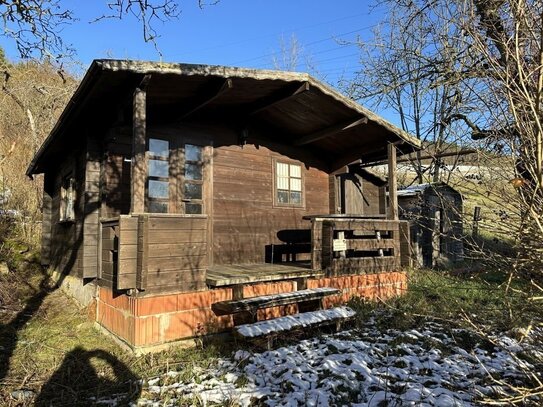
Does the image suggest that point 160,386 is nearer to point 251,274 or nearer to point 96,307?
point 251,274

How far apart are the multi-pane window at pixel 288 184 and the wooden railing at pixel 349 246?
1691 millimetres

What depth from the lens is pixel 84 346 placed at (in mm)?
5566

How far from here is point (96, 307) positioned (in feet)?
21.6

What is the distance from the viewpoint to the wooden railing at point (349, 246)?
710 cm

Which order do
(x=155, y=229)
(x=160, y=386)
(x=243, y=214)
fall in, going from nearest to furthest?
(x=160, y=386) < (x=155, y=229) < (x=243, y=214)

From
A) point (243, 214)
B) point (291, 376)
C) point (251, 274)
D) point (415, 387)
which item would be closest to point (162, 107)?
point (243, 214)

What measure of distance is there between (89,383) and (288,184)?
5829mm

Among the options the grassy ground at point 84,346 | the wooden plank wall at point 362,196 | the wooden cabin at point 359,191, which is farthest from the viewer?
the wooden plank wall at point 362,196

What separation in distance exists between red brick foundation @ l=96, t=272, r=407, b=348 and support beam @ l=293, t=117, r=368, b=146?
10.8 ft

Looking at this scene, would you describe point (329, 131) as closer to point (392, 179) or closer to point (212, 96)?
point (392, 179)

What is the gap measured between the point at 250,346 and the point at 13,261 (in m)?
8.35

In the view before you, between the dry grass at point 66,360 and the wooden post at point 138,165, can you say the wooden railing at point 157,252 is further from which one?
the dry grass at point 66,360

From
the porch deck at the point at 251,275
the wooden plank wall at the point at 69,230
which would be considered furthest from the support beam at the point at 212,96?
the porch deck at the point at 251,275

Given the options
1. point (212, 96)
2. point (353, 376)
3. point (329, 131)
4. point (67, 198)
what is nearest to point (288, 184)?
point (329, 131)
